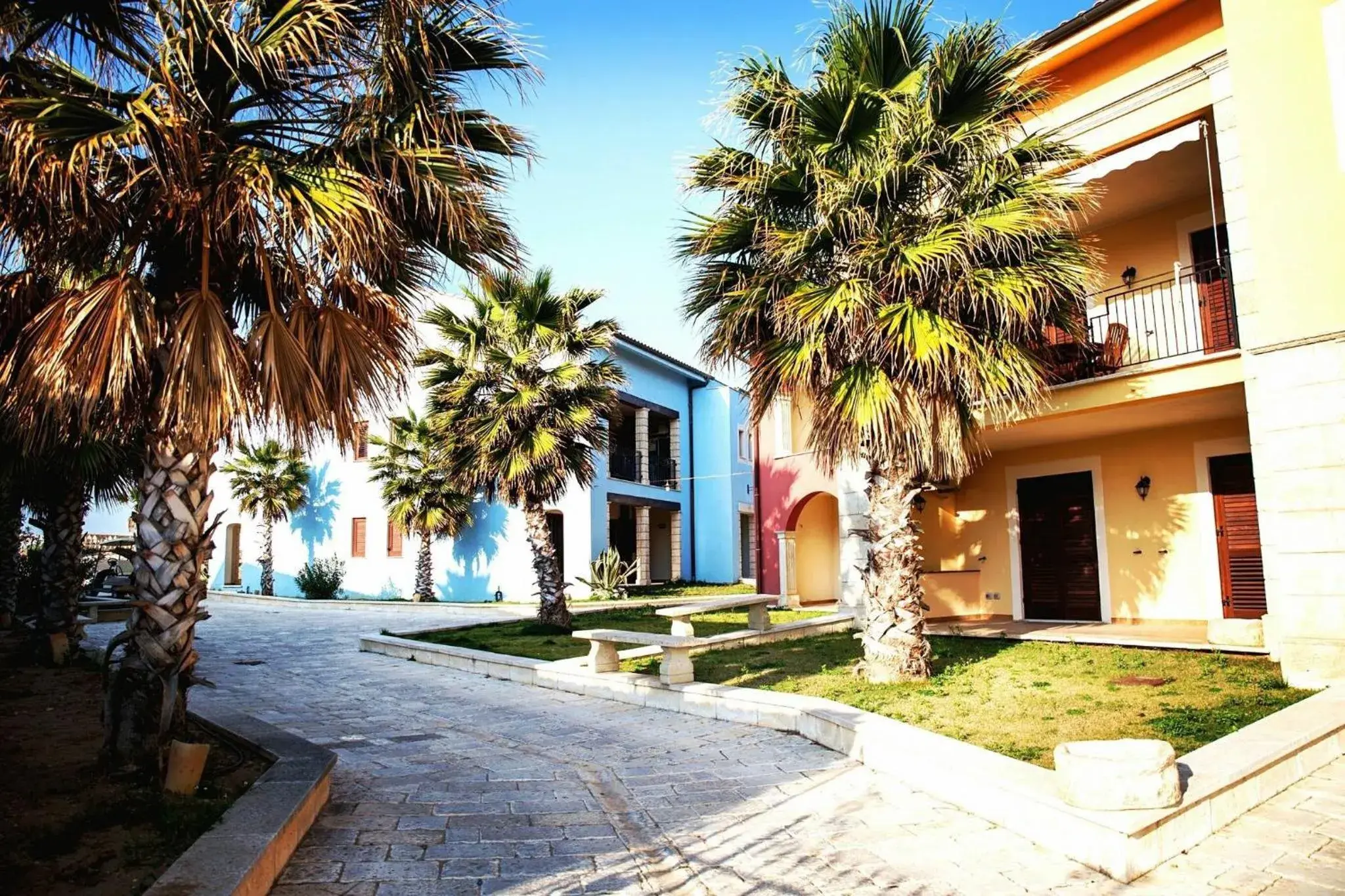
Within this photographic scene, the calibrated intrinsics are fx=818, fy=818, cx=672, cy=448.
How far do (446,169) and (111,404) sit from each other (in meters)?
2.40

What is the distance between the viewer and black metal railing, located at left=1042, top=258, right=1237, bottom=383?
10.0 m

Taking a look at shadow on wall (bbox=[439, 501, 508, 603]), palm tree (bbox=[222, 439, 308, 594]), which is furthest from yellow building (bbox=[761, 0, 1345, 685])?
palm tree (bbox=[222, 439, 308, 594])

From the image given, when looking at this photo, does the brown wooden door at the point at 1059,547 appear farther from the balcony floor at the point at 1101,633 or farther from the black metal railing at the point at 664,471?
the black metal railing at the point at 664,471

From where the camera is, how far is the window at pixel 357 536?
25881mm

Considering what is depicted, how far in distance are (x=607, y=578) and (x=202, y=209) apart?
711 inches

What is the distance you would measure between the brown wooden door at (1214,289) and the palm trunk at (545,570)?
9956 mm

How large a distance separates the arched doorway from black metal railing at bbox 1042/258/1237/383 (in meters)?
8.00

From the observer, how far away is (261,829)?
3744 millimetres

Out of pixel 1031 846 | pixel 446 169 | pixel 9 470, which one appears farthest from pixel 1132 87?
pixel 9 470

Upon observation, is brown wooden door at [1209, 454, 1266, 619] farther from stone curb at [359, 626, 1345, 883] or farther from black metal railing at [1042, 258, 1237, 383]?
stone curb at [359, 626, 1345, 883]

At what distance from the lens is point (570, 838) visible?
429cm

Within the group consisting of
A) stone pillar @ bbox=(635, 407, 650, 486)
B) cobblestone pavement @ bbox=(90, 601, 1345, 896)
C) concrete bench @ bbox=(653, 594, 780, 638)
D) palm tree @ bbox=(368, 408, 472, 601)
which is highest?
stone pillar @ bbox=(635, 407, 650, 486)

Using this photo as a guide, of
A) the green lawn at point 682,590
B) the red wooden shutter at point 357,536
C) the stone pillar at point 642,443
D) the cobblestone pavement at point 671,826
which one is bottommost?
the cobblestone pavement at point 671,826

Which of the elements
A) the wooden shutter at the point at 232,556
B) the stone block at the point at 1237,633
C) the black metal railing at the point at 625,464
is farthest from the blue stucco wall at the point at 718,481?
the stone block at the point at 1237,633
